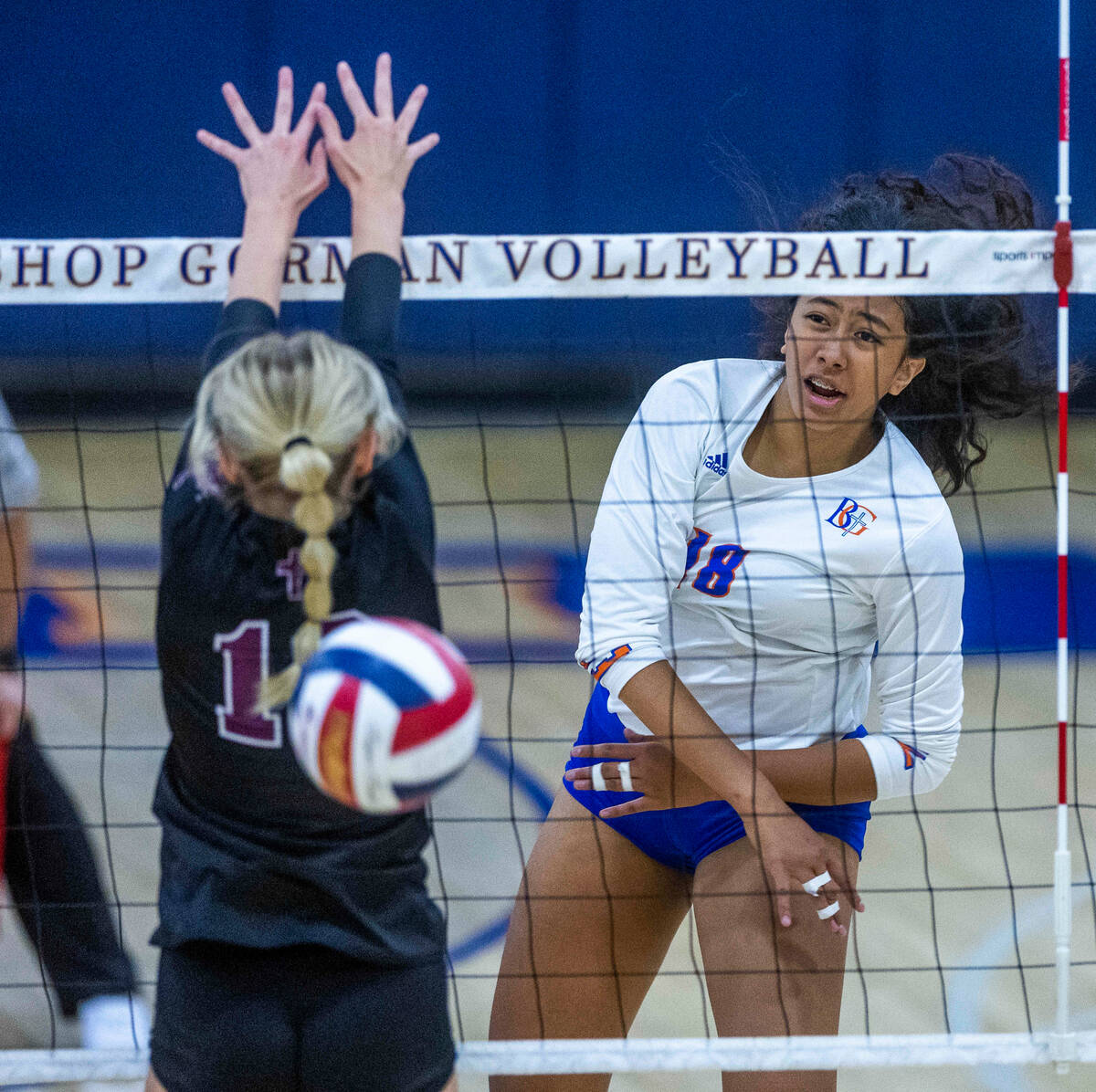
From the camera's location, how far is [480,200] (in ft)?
21.0

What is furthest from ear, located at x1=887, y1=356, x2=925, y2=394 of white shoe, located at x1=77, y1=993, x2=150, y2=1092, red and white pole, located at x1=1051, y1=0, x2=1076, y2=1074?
white shoe, located at x1=77, y1=993, x2=150, y2=1092

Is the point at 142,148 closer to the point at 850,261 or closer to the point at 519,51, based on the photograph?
the point at 519,51

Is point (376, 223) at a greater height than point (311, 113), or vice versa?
point (311, 113)


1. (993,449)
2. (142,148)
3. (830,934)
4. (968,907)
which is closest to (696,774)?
(830,934)

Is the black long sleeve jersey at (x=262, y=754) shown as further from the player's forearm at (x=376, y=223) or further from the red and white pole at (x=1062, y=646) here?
the red and white pole at (x=1062, y=646)

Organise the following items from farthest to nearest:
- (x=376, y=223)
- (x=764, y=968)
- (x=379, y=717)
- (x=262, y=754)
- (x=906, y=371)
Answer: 1. (x=906, y=371)
2. (x=764, y=968)
3. (x=376, y=223)
4. (x=262, y=754)
5. (x=379, y=717)

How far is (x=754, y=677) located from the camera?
2.18 m

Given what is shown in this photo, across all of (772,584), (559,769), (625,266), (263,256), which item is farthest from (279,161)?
(559,769)

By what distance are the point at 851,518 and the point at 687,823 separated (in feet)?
1.93

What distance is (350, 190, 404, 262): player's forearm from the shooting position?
187cm

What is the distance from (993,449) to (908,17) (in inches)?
149

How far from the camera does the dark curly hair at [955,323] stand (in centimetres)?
228

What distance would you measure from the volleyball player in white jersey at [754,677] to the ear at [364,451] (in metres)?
0.58

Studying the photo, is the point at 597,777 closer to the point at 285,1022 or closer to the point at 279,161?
the point at 285,1022
